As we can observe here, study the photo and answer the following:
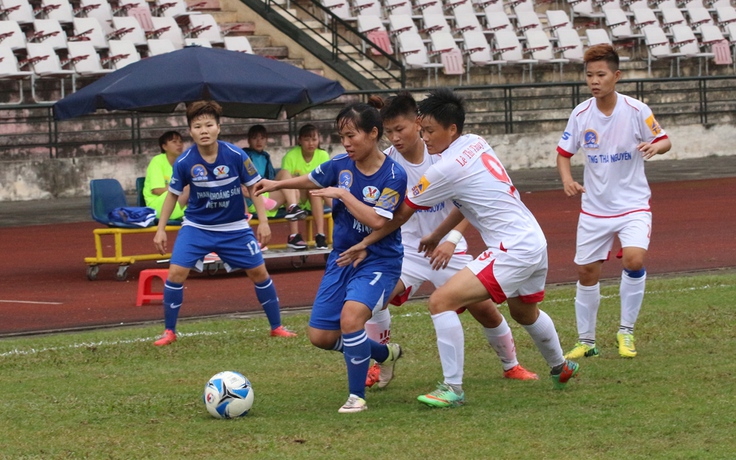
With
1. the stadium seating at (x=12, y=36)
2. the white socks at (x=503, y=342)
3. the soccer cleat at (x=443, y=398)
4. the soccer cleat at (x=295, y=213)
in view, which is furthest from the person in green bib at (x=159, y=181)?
the stadium seating at (x=12, y=36)

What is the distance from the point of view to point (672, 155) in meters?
29.2

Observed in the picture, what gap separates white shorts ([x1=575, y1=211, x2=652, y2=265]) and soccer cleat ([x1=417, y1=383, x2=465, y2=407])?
208 cm

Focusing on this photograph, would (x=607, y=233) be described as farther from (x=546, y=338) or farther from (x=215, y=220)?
(x=215, y=220)

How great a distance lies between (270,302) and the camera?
931cm

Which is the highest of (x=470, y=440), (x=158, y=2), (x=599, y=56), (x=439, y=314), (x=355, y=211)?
(x=158, y=2)

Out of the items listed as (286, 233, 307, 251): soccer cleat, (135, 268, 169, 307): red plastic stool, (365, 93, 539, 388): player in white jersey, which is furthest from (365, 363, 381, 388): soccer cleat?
(286, 233, 307, 251): soccer cleat

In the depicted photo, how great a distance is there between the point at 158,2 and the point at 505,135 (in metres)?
8.31

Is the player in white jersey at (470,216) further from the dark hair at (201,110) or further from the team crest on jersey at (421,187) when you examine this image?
the dark hair at (201,110)

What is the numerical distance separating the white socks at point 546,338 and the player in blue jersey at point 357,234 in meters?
0.82

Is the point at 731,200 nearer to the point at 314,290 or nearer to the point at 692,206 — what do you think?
the point at 692,206

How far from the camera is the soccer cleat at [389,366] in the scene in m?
7.13

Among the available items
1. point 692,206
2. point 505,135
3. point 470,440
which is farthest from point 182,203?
point 505,135

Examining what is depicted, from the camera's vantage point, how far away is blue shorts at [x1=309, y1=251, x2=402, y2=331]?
21.4ft

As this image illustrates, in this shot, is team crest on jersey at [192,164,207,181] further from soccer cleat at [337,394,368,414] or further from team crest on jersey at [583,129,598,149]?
soccer cleat at [337,394,368,414]
